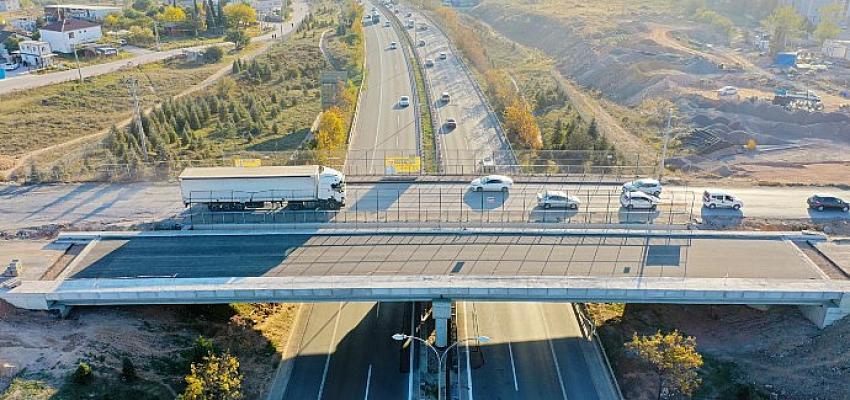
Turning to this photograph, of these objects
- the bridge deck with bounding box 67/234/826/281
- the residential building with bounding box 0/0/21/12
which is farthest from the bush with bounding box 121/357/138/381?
the residential building with bounding box 0/0/21/12

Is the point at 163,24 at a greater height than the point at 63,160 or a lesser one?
greater

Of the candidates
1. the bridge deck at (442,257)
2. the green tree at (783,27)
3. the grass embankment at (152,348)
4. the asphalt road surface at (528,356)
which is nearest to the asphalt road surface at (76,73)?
the bridge deck at (442,257)

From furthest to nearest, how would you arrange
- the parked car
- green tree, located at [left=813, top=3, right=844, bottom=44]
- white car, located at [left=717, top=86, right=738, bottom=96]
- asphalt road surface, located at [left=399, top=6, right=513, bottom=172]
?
1. green tree, located at [left=813, top=3, right=844, bottom=44]
2. white car, located at [left=717, top=86, right=738, bottom=96]
3. asphalt road surface, located at [left=399, top=6, right=513, bottom=172]
4. the parked car

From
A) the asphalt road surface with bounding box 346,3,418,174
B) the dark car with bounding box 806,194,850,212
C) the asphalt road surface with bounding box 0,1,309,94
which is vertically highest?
the asphalt road surface with bounding box 0,1,309,94

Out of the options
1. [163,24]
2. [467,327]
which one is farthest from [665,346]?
[163,24]

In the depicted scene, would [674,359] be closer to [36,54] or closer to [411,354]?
[411,354]

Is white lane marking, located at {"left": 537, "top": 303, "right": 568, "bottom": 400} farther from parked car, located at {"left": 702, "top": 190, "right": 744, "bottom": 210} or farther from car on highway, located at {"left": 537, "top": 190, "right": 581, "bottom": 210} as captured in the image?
parked car, located at {"left": 702, "top": 190, "right": 744, "bottom": 210}

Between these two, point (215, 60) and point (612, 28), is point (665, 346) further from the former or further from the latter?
point (612, 28)
